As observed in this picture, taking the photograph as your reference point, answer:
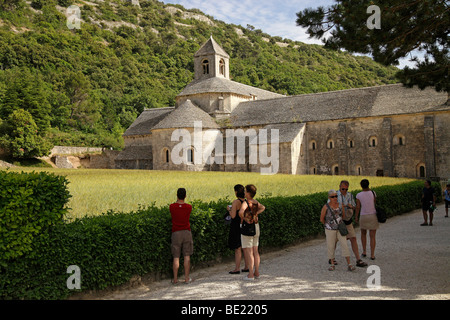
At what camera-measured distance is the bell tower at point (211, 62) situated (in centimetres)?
5391

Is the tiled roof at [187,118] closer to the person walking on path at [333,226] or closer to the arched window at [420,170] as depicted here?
the arched window at [420,170]

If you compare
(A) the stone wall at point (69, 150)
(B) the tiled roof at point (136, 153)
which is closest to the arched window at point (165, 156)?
(B) the tiled roof at point (136, 153)

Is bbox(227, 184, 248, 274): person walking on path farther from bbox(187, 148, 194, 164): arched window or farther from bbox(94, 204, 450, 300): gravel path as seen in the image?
bbox(187, 148, 194, 164): arched window

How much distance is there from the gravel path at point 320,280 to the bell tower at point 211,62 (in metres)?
45.2

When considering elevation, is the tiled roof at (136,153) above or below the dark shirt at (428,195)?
above

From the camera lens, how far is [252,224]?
8.30m

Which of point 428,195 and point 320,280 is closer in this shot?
point 320,280

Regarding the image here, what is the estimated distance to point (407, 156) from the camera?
37500 millimetres

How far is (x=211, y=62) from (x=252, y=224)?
158ft

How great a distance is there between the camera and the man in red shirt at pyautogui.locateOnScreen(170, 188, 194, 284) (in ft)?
26.8

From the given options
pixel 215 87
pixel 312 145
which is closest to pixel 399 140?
pixel 312 145

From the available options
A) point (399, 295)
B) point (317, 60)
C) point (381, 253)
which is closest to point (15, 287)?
point (399, 295)

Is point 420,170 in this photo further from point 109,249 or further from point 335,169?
point 109,249

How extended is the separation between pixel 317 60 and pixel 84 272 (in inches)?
5733
